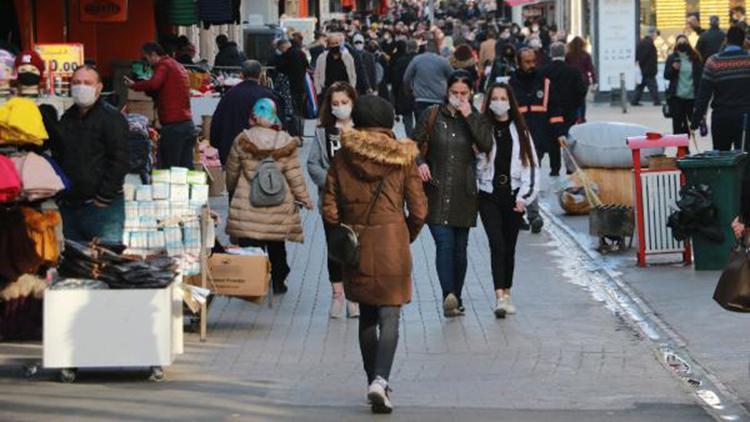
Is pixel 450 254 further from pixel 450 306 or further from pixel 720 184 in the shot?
pixel 720 184

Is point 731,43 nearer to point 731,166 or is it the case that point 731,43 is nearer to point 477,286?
point 731,166

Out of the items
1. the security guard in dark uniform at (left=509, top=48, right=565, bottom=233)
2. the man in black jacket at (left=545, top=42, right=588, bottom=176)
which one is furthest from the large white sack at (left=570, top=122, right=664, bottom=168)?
the man in black jacket at (left=545, top=42, right=588, bottom=176)

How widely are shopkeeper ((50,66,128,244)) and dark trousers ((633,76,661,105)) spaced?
95.2ft

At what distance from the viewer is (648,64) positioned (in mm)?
39406

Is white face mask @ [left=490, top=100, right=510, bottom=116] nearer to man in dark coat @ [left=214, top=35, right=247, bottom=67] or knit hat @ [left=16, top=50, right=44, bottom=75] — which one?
knit hat @ [left=16, top=50, right=44, bottom=75]

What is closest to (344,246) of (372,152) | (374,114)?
(372,152)

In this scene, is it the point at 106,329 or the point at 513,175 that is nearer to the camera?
the point at 106,329

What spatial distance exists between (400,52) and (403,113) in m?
8.82

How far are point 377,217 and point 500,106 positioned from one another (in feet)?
12.1

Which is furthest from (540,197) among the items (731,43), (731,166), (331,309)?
(331,309)

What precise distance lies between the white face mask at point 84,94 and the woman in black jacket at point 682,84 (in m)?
15.7

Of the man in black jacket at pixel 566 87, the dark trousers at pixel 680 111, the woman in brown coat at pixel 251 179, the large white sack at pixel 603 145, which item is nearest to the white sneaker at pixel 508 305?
the woman in brown coat at pixel 251 179

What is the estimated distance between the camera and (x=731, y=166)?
1518 centimetres

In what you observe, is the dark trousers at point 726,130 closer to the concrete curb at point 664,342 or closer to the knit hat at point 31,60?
the concrete curb at point 664,342
